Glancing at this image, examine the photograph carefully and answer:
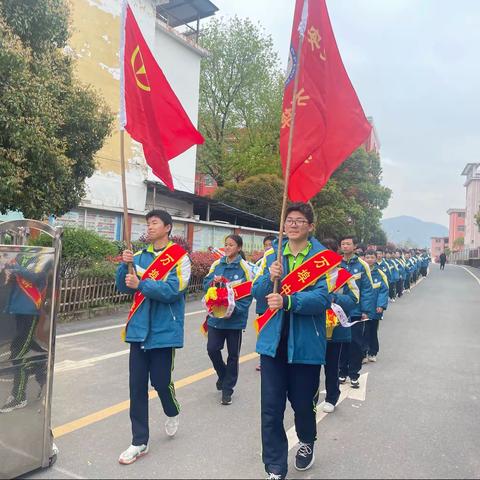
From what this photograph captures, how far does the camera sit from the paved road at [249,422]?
357cm

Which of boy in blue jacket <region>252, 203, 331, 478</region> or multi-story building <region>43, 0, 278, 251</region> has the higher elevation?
multi-story building <region>43, 0, 278, 251</region>

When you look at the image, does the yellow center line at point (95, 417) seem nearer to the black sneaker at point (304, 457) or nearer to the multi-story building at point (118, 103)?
the black sneaker at point (304, 457)

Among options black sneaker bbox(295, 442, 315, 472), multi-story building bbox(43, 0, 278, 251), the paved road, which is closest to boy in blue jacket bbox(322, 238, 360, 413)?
the paved road

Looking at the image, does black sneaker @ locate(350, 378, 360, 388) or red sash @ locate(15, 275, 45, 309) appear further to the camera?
black sneaker @ locate(350, 378, 360, 388)

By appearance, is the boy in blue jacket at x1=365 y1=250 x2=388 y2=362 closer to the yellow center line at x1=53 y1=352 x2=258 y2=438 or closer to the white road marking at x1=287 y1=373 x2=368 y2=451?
the white road marking at x1=287 y1=373 x2=368 y2=451

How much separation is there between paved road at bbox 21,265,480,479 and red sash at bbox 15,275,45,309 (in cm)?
119

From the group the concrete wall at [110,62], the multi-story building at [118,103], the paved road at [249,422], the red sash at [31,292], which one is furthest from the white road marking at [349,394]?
the concrete wall at [110,62]

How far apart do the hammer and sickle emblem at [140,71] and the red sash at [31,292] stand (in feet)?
6.52

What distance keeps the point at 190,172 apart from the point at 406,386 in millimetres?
20617

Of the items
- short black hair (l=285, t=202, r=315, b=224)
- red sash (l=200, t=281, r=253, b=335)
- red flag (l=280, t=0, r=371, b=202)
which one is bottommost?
red sash (l=200, t=281, r=253, b=335)

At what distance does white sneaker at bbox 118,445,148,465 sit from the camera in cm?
352

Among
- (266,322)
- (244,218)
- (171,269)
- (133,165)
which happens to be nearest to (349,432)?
(266,322)

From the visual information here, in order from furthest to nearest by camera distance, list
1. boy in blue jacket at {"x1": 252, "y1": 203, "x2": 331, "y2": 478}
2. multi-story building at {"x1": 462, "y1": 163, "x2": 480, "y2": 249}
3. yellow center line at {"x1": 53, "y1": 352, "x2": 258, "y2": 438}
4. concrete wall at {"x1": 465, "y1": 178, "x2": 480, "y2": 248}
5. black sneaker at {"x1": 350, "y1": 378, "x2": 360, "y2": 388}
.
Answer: multi-story building at {"x1": 462, "y1": 163, "x2": 480, "y2": 249} < concrete wall at {"x1": 465, "y1": 178, "x2": 480, "y2": 248} < black sneaker at {"x1": 350, "y1": 378, "x2": 360, "y2": 388} < yellow center line at {"x1": 53, "y1": 352, "x2": 258, "y2": 438} < boy in blue jacket at {"x1": 252, "y1": 203, "x2": 331, "y2": 478}

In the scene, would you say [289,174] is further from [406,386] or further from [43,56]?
[43,56]
